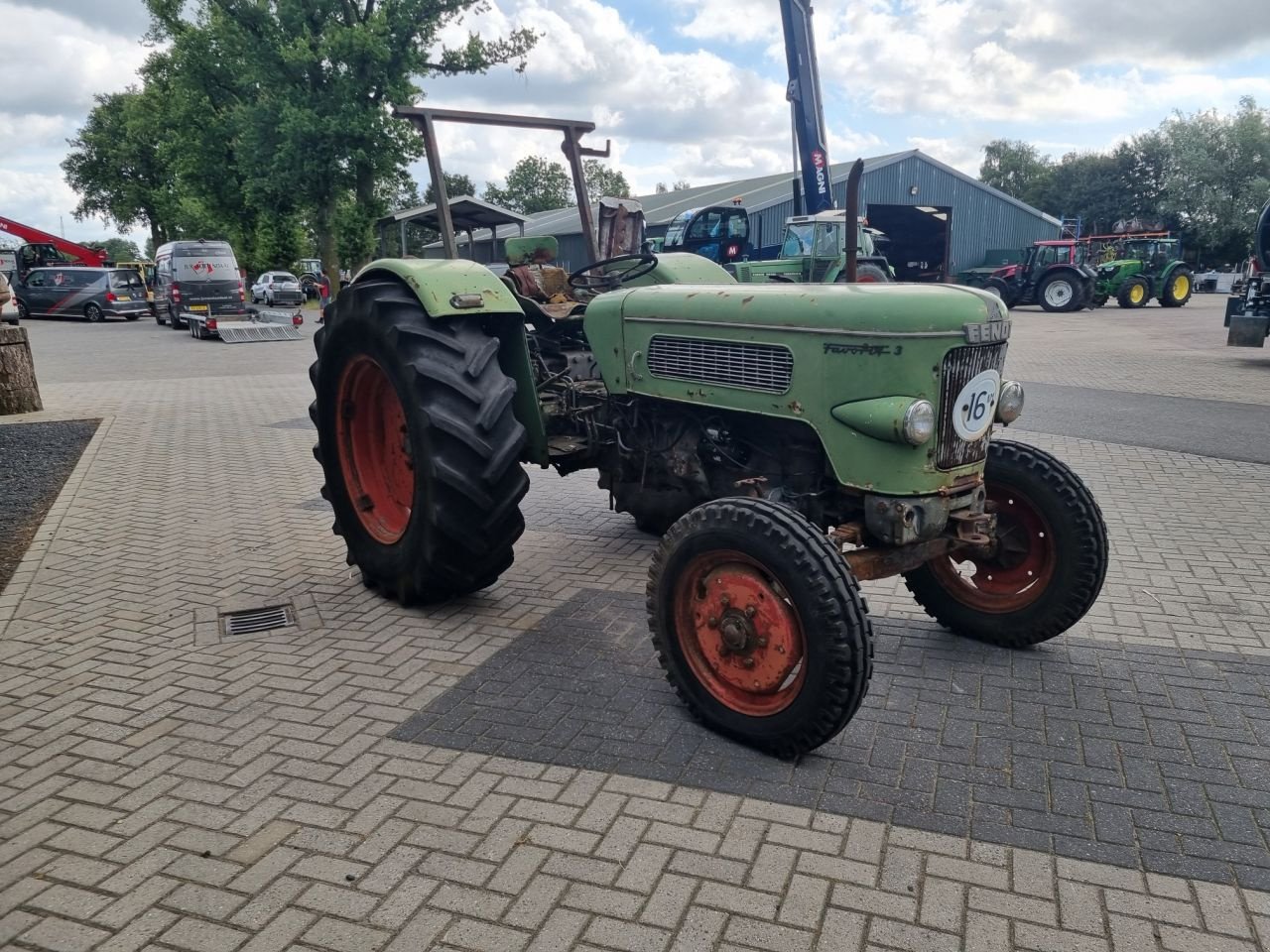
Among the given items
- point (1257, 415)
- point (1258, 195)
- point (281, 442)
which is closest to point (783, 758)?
point (281, 442)

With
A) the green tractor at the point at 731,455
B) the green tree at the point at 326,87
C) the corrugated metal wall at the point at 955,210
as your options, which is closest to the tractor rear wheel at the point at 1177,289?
the corrugated metal wall at the point at 955,210

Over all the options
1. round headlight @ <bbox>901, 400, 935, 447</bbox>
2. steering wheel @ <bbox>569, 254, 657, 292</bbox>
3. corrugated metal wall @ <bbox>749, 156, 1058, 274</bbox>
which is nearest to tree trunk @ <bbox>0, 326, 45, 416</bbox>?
steering wheel @ <bbox>569, 254, 657, 292</bbox>

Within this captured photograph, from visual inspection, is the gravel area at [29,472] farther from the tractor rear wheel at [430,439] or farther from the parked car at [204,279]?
the parked car at [204,279]

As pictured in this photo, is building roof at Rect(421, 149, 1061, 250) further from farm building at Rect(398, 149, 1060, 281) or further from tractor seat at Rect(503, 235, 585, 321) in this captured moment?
tractor seat at Rect(503, 235, 585, 321)

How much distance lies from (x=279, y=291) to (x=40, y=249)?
35.8 feet

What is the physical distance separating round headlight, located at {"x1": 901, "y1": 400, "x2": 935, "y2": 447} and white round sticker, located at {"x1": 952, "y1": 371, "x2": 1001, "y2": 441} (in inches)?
7.1

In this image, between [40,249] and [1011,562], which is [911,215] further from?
[40,249]

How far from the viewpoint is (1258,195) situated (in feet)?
136

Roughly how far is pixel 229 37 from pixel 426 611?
1119 inches

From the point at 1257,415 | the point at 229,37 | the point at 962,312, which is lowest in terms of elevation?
the point at 1257,415

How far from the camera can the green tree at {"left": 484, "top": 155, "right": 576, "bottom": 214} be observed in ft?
220

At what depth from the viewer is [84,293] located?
27266 mm

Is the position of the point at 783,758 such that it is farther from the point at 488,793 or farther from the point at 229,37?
the point at 229,37

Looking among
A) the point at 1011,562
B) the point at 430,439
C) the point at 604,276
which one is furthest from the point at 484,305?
the point at 1011,562
